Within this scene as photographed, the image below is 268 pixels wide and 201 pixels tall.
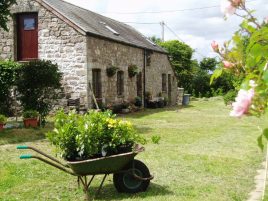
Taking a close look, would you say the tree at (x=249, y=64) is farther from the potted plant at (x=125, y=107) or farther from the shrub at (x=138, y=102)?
the shrub at (x=138, y=102)

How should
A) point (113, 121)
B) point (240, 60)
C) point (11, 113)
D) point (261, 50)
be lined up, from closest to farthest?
point (261, 50) → point (240, 60) → point (113, 121) → point (11, 113)

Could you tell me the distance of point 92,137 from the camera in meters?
6.15

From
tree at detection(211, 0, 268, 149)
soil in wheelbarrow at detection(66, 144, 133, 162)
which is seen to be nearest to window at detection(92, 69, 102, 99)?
soil in wheelbarrow at detection(66, 144, 133, 162)

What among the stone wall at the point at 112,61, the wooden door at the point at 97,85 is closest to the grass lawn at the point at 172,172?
the wooden door at the point at 97,85

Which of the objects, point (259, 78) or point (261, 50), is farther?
point (261, 50)

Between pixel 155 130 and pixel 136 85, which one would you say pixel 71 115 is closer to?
pixel 155 130

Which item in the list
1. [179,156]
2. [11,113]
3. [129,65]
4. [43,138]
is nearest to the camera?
[179,156]

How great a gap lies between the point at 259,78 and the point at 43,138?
465 inches

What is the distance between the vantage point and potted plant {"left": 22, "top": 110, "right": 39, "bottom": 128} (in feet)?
48.6

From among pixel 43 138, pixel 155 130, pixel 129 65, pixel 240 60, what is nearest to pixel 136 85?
pixel 129 65

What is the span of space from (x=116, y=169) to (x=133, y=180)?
55 cm

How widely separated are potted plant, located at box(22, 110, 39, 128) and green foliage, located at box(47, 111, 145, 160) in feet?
28.2

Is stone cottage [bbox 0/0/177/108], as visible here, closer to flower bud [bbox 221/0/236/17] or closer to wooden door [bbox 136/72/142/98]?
wooden door [bbox 136/72/142/98]

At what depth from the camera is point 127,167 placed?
6.45 metres
